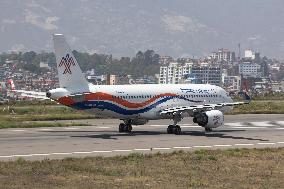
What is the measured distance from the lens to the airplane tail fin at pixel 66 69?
5866 centimetres

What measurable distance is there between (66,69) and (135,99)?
6.77 meters

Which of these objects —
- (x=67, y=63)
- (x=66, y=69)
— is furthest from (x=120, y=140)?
(x=67, y=63)

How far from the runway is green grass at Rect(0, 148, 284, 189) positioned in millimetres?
3917

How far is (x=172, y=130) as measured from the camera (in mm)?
A: 62781

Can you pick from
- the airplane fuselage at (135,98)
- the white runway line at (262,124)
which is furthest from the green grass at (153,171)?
the white runway line at (262,124)

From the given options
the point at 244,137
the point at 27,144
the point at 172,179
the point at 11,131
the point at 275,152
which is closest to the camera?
the point at 172,179

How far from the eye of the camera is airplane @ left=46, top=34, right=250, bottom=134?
5875 cm

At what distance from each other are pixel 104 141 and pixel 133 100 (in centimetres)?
862

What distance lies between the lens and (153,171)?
3859 cm

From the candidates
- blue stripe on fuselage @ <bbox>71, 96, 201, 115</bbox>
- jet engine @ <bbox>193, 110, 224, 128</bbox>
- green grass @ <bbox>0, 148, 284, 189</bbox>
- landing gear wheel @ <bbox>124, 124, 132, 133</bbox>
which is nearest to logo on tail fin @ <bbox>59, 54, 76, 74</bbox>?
blue stripe on fuselage @ <bbox>71, 96, 201, 115</bbox>

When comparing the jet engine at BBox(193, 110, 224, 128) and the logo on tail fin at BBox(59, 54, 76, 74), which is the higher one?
the logo on tail fin at BBox(59, 54, 76, 74)

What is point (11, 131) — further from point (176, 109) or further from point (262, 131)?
point (262, 131)

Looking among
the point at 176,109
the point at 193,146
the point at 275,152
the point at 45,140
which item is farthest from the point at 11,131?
the point at 275,152

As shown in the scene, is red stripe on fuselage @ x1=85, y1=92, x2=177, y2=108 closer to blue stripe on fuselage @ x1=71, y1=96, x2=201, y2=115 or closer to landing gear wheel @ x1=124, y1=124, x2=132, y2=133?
blue stripe on fuselage @ x1=71, y1=96, x2=201, y2=115
